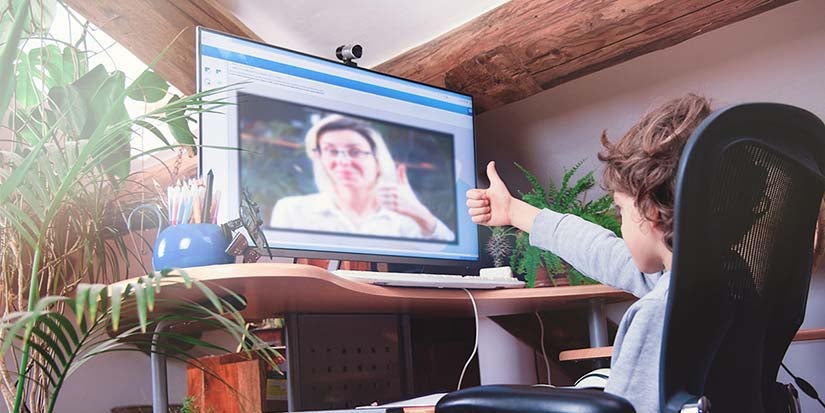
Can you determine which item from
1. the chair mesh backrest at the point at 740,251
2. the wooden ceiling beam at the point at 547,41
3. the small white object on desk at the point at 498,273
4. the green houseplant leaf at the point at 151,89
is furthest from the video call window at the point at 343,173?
the chair mesh backrest at the point at 740,251

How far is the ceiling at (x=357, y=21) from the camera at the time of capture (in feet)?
7.98

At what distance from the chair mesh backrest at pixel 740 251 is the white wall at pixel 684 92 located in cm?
106

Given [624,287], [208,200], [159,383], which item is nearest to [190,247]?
[208,200]

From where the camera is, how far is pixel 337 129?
1865 millimetres

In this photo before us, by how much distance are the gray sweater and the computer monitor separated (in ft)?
1.40

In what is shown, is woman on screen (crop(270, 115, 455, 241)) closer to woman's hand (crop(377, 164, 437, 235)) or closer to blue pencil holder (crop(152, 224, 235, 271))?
woman's hand (crop(377, 164, 437, 235))

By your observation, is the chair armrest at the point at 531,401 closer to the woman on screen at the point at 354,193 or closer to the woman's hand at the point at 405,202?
the woman on screen at the point at 354,193

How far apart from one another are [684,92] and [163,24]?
1528 mm

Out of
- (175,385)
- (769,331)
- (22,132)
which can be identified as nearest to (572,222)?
(769,331)

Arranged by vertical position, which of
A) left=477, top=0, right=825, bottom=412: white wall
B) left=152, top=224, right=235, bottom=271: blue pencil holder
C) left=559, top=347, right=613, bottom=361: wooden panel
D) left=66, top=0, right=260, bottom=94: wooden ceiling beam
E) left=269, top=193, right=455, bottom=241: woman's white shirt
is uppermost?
left=66, top=0, right=260, bottom=94: wooden ceiling beam

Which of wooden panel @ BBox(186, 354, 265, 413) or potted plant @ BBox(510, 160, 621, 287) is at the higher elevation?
potted plant @ BBox(510, 160, 621, 287)

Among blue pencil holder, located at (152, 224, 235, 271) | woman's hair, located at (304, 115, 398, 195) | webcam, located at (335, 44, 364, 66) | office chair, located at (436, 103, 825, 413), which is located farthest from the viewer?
webcam, located at (335, 44, 364, 66)

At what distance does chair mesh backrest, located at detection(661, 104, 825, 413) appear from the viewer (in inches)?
33.8

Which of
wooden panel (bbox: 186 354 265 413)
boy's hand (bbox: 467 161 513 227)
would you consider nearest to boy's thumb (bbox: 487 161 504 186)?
boy's hand (bbox: 467 161 513 227)
